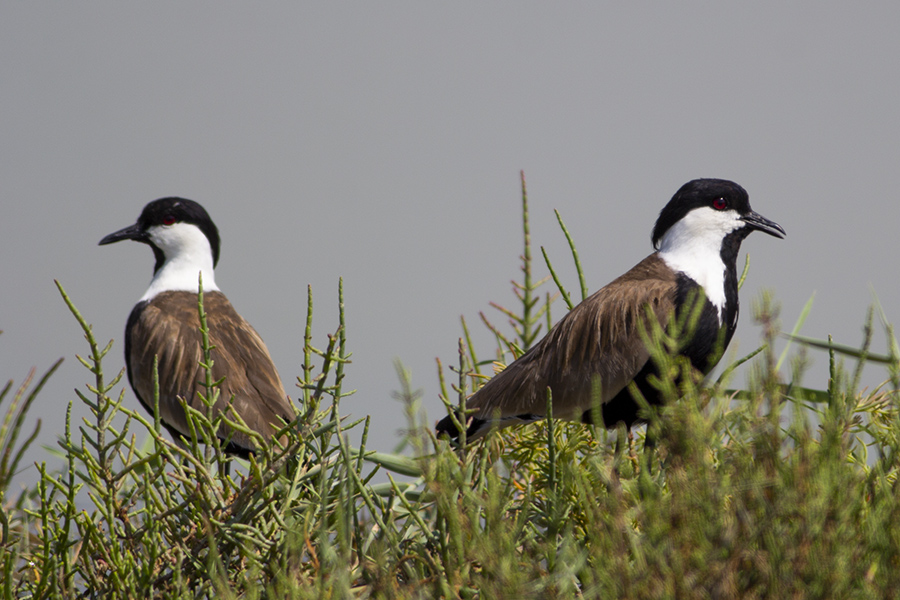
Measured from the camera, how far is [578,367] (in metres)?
2.78

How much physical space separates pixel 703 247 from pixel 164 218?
293 cm

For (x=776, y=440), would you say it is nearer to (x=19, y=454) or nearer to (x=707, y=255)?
(x=19, y=454)

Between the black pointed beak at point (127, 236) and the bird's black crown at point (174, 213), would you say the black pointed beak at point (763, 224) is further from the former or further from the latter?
the black pointed beak at point (127, 236)

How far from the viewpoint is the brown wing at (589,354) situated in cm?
269

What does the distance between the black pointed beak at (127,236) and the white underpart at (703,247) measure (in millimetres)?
2879

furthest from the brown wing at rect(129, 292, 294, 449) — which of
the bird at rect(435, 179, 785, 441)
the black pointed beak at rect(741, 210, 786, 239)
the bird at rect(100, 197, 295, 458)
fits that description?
the black pointed beak at rect(741, 210, 786, 239)

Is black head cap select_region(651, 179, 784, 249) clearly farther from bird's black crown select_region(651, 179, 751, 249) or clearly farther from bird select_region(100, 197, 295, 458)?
bird select_region(100, 197, 295, 458)

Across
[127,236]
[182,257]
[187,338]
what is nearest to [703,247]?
[187,338]

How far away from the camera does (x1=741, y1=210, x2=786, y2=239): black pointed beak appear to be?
306 centimetres

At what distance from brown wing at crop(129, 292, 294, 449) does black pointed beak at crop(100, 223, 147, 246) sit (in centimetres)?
61

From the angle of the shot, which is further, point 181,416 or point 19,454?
point 181,416

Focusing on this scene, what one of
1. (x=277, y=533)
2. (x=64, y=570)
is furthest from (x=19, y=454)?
(x=277, y=533)

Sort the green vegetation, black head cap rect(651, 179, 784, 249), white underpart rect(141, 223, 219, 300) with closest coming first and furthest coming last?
the green vegetation, black head cap rect(651, 179, 784, 249), white underpart rect(141, 223, 219, 300)

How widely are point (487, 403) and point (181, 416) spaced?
162 cm
